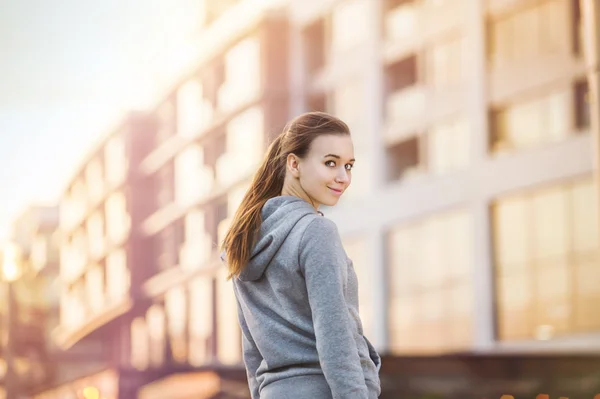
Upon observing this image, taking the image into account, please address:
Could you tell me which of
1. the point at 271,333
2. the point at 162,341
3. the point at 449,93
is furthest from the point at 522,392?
the point at 162,341

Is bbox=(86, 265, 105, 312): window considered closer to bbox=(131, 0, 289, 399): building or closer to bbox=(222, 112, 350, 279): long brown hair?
bbox=(131, 0, 289, 399): building

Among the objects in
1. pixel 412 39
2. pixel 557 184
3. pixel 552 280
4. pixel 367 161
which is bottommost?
pixel 552 280

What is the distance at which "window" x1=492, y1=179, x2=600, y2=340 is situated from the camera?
24.9m

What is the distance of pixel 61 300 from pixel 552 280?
187ft

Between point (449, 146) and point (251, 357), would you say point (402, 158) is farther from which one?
point (251, 357)

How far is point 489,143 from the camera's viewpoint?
2822 cm

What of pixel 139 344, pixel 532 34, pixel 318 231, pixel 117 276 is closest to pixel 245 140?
pixel 532 34

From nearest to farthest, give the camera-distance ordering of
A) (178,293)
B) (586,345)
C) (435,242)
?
1. (586,345)
2. (435,242)
3. (178,293)

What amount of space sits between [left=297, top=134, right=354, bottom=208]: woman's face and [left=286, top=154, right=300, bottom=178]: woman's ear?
0.06 feet

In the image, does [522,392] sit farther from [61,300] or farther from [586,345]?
[61,300]

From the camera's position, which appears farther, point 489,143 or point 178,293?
point 178,293

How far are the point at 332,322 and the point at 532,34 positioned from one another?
25.3m

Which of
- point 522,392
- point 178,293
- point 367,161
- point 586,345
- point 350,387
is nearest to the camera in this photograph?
point 350,387

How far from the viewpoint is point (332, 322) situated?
7.90 ft
